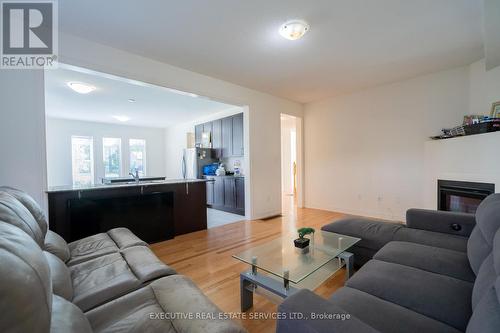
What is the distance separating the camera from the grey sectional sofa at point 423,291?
845 mm

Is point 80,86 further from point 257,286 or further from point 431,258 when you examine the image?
point 431,258

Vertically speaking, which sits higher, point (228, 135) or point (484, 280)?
point (228, 135)

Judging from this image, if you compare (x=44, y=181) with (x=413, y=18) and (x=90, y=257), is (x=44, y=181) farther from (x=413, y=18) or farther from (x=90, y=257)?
(x=413, y=18)

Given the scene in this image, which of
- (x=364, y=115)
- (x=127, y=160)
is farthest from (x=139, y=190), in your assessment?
(x=127, y=160)

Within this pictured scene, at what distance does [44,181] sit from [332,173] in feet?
16.0

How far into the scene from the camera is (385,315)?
102 cm

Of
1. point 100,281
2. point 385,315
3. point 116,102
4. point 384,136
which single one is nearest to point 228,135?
point 116,102

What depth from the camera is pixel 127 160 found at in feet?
25.4

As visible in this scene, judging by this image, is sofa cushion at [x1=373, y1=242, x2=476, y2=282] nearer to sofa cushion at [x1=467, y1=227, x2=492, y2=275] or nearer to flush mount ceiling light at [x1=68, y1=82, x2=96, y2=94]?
sofa cushion at [x1=467, y1=227, x2=492, y2=275]

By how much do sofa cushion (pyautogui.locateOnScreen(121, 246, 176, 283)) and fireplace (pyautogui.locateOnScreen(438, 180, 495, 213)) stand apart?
3.72m

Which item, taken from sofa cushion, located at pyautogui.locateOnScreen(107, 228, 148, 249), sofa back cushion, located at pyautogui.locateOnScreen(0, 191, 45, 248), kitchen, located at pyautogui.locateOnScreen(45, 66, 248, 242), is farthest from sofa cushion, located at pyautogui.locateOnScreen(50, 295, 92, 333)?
kitchen, located at pyautogui.locateOnScreen(45, 66, 248, 242)

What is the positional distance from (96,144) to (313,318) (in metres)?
8.21

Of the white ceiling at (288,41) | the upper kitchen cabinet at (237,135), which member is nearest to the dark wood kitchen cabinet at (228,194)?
the upper kitchen cabinet at (237,135)

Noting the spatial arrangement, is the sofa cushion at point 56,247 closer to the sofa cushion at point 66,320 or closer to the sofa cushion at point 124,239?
the sofa cushion at point 124,239
